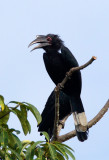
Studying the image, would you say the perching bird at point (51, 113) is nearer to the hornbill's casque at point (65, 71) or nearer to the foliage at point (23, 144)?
the hornbill's casque at point (65, 71)

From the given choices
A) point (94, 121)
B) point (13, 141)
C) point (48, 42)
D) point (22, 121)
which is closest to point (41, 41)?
point (48, 42)

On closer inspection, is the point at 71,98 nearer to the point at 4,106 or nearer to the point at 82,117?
the point at 82,117

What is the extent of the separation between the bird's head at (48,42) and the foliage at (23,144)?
10.7 ft

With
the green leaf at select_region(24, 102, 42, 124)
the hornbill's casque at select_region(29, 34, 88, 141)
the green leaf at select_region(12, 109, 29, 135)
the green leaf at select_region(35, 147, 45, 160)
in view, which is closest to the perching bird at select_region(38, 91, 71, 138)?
the hornbill's casque at select_region(29, 34, 88, 141)

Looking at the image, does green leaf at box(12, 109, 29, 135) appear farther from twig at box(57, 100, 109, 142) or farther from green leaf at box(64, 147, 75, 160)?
twig at box(57, 100, 109, 142)

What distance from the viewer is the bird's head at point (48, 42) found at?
754 cm

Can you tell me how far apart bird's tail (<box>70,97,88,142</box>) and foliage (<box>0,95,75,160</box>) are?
1.81m

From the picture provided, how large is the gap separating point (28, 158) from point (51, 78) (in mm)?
3625

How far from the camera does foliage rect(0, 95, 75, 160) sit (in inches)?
151

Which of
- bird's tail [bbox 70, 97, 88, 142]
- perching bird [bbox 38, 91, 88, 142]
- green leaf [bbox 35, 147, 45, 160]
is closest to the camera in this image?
green leaf [bbox 35, 147, 45, 160]

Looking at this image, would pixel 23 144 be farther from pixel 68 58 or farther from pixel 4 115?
pixel 68 58

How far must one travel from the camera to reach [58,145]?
4.03m

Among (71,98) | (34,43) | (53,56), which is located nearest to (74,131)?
(71,98)

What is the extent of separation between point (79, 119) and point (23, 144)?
2.35 m
